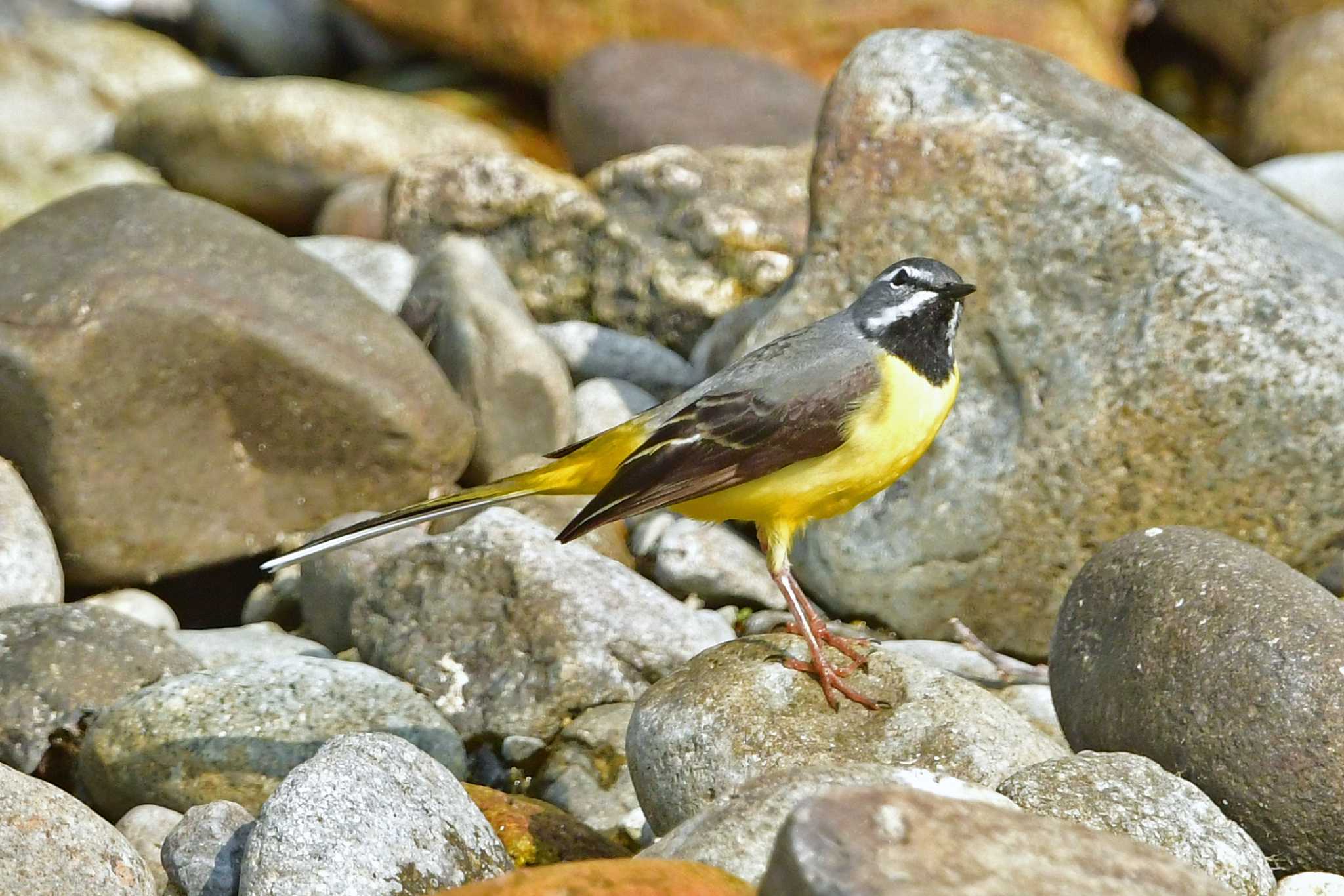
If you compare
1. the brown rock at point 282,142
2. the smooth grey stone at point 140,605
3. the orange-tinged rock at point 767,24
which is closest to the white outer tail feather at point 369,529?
the smooth grey stone at point 140,605

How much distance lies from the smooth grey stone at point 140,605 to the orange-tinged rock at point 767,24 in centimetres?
862

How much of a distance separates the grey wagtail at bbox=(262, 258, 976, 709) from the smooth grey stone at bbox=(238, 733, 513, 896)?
0.97 metres

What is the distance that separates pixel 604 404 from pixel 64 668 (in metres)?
4.05

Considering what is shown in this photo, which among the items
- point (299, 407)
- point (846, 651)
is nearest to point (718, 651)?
Result: point (846, 651)

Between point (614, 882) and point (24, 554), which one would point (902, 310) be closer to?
point (614, 882)

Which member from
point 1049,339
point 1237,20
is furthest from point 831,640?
Result: point 1237,20

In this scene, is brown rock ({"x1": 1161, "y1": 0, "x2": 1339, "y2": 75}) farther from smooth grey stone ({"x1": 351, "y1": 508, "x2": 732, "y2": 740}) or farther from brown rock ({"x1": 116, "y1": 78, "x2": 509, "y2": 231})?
smooth grey stone ({"x1": 351, "y1": 508, "x2": 732, "y2": 740})

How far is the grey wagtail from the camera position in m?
6.00

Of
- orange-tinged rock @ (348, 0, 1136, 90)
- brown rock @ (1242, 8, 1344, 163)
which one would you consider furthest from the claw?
orange-tinged rock @ (348, 0, 1136, 90)

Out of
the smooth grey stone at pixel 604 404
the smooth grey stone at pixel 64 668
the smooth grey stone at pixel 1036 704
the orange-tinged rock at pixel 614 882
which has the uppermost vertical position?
the orange-tinged rock at pixel 614 882

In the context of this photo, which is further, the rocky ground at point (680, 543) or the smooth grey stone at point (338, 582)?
the smooth grey stone at point (338, 582)

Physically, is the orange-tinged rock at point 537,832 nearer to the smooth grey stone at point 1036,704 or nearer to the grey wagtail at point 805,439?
the grey wagtail at point 805,439

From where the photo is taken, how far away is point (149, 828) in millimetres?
6062

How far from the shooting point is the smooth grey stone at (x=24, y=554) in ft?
24.7
